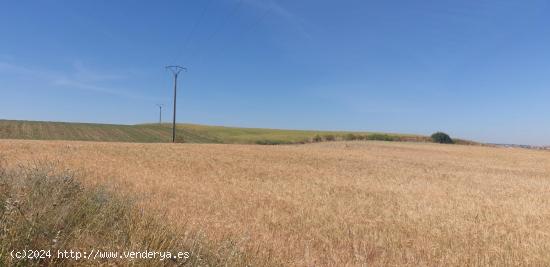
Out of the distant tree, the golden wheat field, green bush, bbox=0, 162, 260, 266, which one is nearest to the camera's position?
green bush, bbox=0, 162, 260, 266

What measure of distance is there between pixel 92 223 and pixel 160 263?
4.84 ft

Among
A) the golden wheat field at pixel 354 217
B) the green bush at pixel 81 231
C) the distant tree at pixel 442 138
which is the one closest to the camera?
the green bush at pixel 81 231

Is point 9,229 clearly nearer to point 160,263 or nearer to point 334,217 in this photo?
point 160,263

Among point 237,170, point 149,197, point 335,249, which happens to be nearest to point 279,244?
point 335,249

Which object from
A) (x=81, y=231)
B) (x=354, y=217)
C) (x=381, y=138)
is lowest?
(x=354, y=217)

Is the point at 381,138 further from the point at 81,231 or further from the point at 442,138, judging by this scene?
the point at 81,231

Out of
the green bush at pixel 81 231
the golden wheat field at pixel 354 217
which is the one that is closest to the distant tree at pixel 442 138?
the golden wheat field at pixel 354 217

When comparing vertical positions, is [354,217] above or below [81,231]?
below

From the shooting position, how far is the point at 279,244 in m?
7.50

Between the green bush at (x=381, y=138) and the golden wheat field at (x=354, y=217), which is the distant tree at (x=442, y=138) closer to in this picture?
the green bush at (x=381, y=138)

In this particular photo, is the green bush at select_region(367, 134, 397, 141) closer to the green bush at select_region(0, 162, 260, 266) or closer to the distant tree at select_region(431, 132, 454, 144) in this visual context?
the distant tree at select_region(431, 132, 454, 144)

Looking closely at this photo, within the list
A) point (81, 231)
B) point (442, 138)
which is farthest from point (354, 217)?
point (442, 138)

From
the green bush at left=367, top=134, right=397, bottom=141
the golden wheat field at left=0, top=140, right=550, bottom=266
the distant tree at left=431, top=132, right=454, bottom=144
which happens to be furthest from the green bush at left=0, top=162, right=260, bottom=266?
the distant tree at left=431, top=132, right=454, bottom=144

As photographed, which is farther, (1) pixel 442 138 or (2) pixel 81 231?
(1) pixel 442 138
